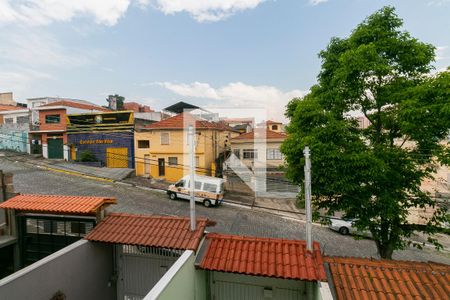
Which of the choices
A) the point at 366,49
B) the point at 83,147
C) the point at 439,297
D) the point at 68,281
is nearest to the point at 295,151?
the point at 366,49

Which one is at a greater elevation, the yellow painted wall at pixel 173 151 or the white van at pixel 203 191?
the yellow painted wall at pixel 173 151

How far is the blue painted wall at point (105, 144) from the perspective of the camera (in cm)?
2998

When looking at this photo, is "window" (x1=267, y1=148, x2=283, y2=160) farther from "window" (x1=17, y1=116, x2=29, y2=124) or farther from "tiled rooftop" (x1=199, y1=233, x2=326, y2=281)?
"window" (x1=17, y1=116, x2=29, y2=124)

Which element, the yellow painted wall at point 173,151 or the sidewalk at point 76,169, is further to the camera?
the yellow painted wall at point 173,151

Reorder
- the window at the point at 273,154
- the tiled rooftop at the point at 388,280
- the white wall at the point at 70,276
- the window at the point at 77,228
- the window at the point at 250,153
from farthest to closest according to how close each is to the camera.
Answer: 1. the window at the point at 250,153
2. the window at the point at 273,154
3. the window at the point at 77,228
4. the white wall at the point at 70,276
5. the tiled rooftop at the point at 388,280

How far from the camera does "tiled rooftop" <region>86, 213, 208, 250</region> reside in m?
6.81

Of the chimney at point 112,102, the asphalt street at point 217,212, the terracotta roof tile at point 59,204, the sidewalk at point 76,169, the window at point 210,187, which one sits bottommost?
the asphalt street at point 217,212

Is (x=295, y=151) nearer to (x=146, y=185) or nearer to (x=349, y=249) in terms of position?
(x=349, y=249)

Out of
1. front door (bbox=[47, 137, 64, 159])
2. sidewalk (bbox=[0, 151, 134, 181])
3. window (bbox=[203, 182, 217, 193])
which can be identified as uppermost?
front door (bbox=[47, 137, 64, 159])

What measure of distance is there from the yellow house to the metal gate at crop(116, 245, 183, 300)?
19.2 m

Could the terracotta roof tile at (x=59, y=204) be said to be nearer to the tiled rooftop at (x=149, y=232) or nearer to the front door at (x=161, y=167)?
the tiled rooftop at (x=149, y=232)

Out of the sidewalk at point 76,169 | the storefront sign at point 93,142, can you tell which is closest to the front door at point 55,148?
the sidewalk at point 76,169

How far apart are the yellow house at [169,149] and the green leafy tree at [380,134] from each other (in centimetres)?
1870

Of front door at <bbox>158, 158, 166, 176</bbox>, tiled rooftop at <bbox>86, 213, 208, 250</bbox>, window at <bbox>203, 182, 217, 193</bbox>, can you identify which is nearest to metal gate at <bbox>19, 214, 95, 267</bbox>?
tiled rooftop at <bbox>86, 213, 208, 250</bbox>
